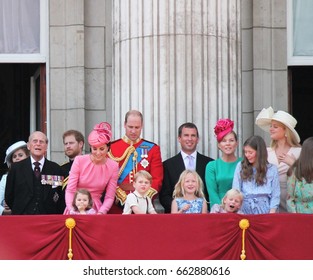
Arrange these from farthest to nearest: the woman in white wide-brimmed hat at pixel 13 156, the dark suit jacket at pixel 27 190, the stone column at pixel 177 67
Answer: the stone column at pixel 177 67 < the woman in white wide-brimmed hat at pixel 13 156 < the dark suit jacket at pixel 27 190

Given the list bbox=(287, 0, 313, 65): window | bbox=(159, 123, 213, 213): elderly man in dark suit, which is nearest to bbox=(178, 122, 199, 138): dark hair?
bbox=(159, 123, 213, 213): elderly man in dark suit

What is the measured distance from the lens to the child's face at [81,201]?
44.0ft

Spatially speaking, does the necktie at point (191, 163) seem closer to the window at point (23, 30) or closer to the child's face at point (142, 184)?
the child's face at point (142, 184)

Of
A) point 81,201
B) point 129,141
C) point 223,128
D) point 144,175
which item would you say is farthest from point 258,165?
point 81,201

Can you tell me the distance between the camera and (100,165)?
13828mm

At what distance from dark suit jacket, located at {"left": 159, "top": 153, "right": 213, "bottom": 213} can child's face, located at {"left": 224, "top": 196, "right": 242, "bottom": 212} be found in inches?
34.6

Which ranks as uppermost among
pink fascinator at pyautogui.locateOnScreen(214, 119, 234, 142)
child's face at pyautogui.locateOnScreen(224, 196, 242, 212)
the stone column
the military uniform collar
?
the stone column

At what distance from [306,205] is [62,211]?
282 centimetres

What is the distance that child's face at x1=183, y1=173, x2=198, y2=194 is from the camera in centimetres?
1366

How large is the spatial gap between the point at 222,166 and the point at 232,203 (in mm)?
791

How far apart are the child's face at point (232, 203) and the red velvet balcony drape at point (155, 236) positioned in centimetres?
32

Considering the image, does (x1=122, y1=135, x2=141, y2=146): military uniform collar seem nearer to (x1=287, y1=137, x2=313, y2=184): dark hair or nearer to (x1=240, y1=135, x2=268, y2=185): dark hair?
(x1=240, y1=135, x2=268, y2=185): dark hair

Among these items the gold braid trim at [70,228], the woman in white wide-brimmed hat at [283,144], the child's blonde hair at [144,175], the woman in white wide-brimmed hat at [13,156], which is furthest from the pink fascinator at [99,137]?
the woman in white wide-brimmed hat at [283,144]

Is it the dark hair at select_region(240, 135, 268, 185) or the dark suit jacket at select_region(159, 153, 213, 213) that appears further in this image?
the dark suit jacket at select_region(159, 153, 213, 213)
